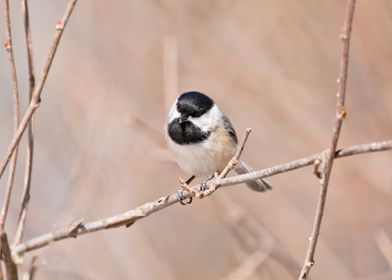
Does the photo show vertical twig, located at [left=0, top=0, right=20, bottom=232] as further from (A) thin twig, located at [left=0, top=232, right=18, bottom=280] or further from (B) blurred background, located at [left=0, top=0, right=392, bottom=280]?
(B) blurred background, located at [left=0, top=0, right=392, bottom=280]

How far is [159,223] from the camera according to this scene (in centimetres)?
419

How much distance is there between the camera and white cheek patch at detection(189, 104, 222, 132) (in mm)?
2841

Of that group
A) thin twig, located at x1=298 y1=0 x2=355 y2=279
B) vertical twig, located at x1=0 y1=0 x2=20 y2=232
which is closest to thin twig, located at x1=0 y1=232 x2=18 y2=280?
vertical twig, located at x1=0 y1=0 x2=20 y2=232

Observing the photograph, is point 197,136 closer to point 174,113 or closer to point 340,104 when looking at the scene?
point 174,113

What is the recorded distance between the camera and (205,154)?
9.32 feet

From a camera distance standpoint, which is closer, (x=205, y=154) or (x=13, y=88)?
(x=13, y=88)

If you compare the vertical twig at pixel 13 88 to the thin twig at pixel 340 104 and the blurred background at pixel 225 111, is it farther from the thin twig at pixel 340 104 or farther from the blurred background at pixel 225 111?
the blurred background at pixel 225 111

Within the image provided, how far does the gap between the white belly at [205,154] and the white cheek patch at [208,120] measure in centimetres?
5

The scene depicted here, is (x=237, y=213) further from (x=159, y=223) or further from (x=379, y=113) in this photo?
(x=159, y=223)

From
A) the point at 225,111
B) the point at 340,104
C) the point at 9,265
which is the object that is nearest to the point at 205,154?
the point at 225,111

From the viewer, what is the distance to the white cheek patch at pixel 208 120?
2841 millimetres

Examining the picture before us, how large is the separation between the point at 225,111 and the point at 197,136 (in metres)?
0.84

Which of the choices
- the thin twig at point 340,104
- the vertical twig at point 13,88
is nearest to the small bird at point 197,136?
the vertical twig at point 13,88

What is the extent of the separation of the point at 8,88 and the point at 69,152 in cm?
91
